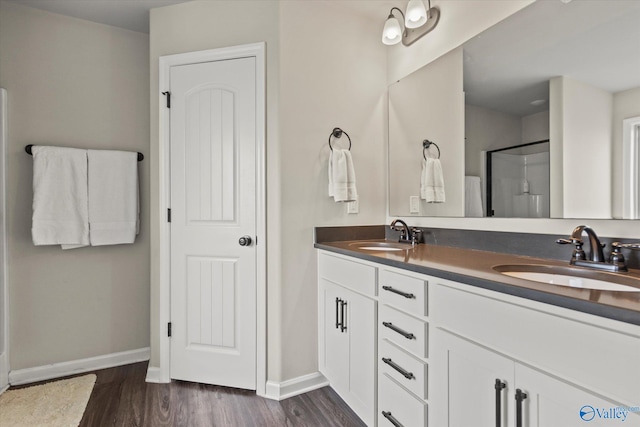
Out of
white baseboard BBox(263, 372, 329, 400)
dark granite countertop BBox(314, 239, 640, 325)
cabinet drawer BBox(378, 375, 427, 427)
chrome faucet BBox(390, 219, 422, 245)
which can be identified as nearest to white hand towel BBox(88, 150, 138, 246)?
white baseboard BBox(263, 372, 329, 400)

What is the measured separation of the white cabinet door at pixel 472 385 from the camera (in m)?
0.93

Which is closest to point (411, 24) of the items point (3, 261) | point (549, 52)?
point (549, 52)

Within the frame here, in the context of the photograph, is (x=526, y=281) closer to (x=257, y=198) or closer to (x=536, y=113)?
(x=536, y=113)

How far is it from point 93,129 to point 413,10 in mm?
2288

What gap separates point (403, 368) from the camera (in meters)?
1.33

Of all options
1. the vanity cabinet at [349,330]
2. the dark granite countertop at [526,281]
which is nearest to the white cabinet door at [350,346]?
the vanity cabinet at [349,330]

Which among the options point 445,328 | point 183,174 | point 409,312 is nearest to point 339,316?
point 409,312

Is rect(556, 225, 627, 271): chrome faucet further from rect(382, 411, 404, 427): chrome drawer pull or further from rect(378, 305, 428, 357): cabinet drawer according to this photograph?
rect(382, 411, 404, 427): chrome drawer pull

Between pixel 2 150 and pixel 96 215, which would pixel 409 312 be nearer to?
pixel 96 215

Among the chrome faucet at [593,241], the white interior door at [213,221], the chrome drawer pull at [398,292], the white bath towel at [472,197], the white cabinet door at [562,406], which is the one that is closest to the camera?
the white cabinet door at [562,406]

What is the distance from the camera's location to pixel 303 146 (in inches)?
80.0

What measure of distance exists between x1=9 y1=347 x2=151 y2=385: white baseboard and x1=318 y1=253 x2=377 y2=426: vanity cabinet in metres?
1.46

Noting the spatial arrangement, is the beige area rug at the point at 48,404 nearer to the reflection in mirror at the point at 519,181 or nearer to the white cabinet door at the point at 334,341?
the white cabinet door at the point at 334,341

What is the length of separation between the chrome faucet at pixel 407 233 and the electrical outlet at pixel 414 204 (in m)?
0.10
